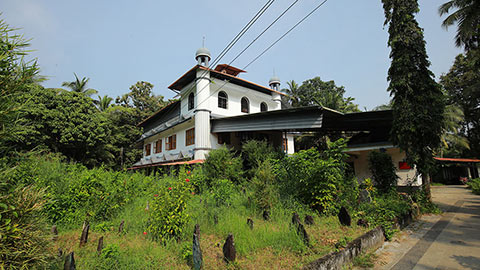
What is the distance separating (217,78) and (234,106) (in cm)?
259

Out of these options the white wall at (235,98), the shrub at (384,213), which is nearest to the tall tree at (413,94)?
the shrub at (384,213)

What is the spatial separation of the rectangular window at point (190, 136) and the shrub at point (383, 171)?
38.2 ft

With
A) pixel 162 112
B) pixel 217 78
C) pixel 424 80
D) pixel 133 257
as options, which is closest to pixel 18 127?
pixel 133 257

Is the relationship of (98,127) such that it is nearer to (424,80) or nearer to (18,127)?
(18,127)

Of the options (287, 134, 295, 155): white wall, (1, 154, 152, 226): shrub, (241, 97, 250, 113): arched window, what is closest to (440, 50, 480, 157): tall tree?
(287, 134, 295, 155): white wall

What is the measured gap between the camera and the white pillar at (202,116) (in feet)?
49.8

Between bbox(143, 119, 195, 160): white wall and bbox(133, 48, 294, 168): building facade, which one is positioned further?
bbox(143, 119, 195, 160): white wall

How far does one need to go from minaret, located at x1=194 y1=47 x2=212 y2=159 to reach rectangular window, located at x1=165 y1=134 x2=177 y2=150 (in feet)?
16.8

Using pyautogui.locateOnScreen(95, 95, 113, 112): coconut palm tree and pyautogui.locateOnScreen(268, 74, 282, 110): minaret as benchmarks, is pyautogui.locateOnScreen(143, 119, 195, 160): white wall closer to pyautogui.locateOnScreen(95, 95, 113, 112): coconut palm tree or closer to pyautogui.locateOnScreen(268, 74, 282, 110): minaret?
pyautogui.locateOnScreen(268, 74, 282, 110): minaret

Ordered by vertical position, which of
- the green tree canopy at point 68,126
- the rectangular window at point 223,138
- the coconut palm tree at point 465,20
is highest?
the coconut palm tree at point 465,20

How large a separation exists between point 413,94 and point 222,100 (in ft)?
39.6

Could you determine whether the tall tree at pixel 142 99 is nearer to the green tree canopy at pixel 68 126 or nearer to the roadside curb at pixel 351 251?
the green tree canopy at pixel 68 126

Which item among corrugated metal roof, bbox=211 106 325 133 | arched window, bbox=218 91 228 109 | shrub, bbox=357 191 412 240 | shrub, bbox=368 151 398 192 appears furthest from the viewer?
arched window, bbox=218 91 228 109

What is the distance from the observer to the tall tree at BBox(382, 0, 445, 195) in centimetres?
838
